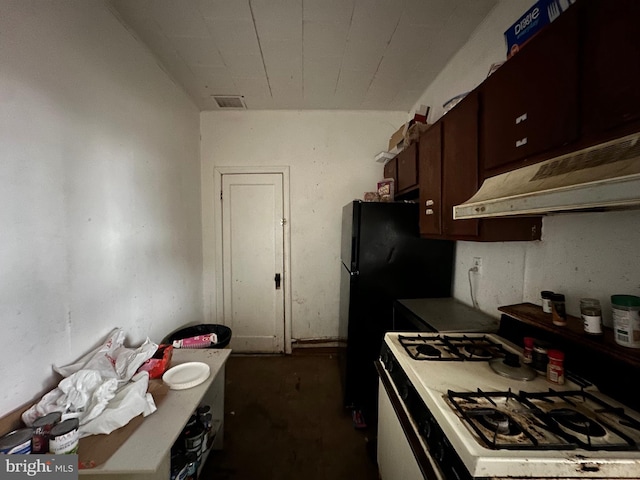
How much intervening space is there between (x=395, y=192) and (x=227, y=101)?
6.25 ft

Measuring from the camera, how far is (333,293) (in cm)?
278

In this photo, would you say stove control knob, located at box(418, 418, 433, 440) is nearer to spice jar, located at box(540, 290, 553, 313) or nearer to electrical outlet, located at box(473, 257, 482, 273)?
spice jar, located at box(540, 290, 553, 313)

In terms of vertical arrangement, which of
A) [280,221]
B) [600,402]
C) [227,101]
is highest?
[227,101]

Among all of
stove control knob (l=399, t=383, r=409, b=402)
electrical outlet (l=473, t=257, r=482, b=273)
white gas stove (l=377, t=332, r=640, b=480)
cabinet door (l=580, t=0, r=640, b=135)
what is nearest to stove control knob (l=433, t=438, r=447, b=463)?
white gas stove (l=377, t=332, r=640, b=480)

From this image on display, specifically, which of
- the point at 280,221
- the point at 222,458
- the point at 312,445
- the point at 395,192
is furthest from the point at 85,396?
the point at 395,192

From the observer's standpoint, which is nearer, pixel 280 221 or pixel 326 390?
pixel 326 390

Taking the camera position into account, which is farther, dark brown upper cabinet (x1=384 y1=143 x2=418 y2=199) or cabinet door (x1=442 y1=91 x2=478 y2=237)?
dark brown upper cabinet (x1=384 y1=143 x2=418 y2=199)

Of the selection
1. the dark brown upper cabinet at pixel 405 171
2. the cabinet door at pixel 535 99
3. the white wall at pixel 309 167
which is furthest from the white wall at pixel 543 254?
the white wall at pixel 309 167

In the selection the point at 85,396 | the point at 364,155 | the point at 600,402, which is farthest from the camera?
the point at 364,155

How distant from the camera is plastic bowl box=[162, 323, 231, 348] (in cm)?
193

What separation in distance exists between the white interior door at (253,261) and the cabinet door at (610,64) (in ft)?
7.69

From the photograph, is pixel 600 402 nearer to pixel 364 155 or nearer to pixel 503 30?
pixel 503 30

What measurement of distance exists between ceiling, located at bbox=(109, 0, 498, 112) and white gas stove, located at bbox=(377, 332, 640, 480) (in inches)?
74.3

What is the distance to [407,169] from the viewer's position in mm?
1954
